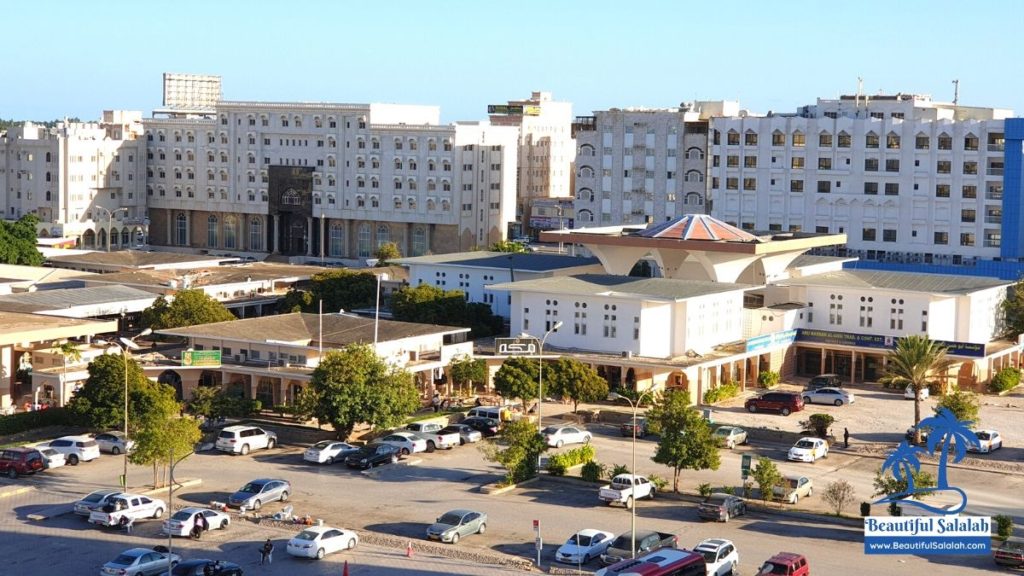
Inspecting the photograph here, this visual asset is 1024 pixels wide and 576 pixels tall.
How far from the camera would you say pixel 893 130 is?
117 meters

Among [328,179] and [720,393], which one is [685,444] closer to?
[720,393]

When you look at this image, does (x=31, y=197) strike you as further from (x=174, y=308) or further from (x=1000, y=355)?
(x=1000, y=355)

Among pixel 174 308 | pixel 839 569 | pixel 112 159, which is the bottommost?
pixel 839 569

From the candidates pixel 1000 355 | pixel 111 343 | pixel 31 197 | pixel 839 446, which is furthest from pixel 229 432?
pixel 31 197

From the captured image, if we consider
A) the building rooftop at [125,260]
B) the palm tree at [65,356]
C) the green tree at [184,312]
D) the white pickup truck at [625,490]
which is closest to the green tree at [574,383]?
the white pickup truck at [625,490]

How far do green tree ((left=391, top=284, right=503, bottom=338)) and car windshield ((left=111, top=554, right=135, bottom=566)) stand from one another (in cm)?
4084

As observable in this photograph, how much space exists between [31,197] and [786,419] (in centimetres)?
10241

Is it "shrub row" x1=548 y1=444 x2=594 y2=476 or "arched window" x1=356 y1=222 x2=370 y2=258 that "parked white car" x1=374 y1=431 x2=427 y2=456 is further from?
"arched window" x1=356 y1=222 x2=370 y2=258

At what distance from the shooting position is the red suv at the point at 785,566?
144 ft

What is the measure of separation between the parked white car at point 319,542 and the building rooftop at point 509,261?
44.3 meters

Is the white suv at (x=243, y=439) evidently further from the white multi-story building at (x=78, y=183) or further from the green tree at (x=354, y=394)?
the white multi-story building at (x=78, y=183)

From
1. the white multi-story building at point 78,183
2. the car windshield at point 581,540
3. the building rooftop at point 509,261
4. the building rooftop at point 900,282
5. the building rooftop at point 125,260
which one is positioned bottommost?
the car windshield at point 581,540

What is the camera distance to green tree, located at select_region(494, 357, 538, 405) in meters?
68.6

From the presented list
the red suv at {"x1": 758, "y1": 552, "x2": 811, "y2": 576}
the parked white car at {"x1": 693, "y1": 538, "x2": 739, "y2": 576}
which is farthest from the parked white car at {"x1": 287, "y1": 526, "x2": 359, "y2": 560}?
the red suv at {"x1": 758, "y1": 552, "x2": 811, "y2": 576}
